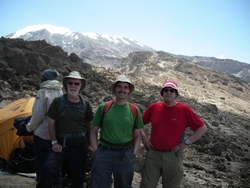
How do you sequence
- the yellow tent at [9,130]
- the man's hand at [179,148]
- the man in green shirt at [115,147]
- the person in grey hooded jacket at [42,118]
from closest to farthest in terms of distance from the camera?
the man in green shirt at [115,147]
the man's hand at [179,148]
the person in grey hooded jacket at [42,118]
the yellow tent at [9,130]

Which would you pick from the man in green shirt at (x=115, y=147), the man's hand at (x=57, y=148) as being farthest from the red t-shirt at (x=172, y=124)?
the man's hand at (x=57, y=148)

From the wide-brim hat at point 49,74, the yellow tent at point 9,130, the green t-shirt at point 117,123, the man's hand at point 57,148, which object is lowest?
the yellow tent at point 9,130

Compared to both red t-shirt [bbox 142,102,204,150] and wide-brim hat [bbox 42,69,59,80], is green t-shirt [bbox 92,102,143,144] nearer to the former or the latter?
red t-shirt [bbox 142,102,204,150]

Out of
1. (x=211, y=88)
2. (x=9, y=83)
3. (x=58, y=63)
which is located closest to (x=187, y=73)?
(x=211, y=88)

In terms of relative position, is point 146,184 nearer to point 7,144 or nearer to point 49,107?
point 49,107

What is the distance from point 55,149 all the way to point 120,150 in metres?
0.88

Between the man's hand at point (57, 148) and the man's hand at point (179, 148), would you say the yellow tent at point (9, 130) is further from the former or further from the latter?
the man's hand at point (179, 148)

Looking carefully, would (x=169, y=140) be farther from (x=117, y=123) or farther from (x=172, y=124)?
(x=117, y=123)

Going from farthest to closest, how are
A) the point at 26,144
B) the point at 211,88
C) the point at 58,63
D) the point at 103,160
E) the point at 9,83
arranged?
the point at 211,88 → the point at 58,63 → the point at 9,83 → the point at 26,144 → the point at 103,160

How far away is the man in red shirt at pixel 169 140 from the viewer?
10.1 feet

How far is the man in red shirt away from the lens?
10.1 feet

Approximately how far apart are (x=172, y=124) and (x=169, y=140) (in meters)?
0.23

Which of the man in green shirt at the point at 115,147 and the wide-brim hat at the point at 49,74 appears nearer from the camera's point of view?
the man in green shirt at the point at 115,147

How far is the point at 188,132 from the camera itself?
1097cm
